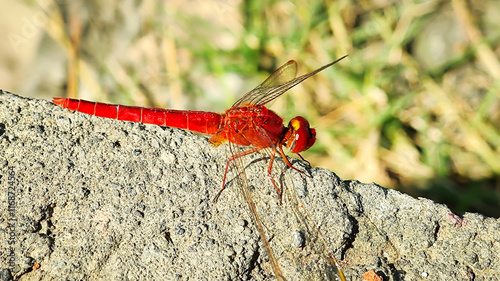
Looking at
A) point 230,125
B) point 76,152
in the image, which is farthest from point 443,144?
point 76,152

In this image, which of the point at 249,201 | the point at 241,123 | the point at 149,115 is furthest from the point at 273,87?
the point at 249,201

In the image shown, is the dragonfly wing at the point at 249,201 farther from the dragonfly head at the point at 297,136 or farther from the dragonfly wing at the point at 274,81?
the dragonfly wing at the point at 274,81

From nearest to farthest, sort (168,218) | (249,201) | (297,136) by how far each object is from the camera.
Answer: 1. (168,218)
2. (249,201)
3. (297,136)

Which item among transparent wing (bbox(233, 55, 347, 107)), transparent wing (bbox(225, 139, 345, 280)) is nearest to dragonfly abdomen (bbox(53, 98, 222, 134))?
transparent wing (bbox(233, 55, 347, 107))

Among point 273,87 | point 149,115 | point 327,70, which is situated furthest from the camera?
point 327,70

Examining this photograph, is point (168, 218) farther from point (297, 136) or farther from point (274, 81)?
point (274, 81)

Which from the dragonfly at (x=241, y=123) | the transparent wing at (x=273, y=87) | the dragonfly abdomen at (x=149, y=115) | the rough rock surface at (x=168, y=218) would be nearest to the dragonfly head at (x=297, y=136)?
the dragonfly at (x=241, y=123)

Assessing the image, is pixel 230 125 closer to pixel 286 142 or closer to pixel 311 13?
pixel 286 142
